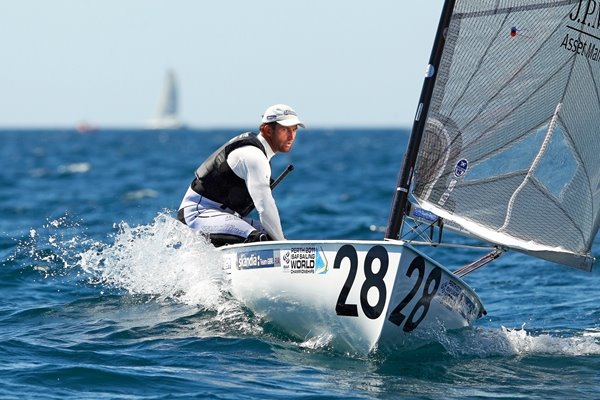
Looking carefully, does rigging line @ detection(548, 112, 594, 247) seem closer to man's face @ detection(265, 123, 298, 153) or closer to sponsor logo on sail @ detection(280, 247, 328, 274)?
sponsor logo on sail @ detection(280, 247, 328, 274)

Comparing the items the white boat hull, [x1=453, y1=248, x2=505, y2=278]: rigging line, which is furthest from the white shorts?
[x1=453, y1=248, x2=505, y2=278]: rigging line

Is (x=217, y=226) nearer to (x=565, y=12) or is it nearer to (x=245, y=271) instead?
(x=245, y=271)

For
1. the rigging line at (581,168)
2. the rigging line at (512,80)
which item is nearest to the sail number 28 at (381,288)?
the rigging line at (512,80)

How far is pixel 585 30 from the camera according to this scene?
6.52 m

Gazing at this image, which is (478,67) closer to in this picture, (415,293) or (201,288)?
(415,293)

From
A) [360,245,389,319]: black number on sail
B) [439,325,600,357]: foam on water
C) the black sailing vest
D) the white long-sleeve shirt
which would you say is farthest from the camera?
the black sailing vest

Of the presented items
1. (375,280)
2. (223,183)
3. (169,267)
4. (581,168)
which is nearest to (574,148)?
(581,168)

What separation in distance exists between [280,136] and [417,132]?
3.56 ft

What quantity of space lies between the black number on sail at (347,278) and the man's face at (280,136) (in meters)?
1.26

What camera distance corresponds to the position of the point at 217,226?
286 inches

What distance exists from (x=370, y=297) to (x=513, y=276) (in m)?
4.38

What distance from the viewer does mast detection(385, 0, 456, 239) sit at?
20.9ft

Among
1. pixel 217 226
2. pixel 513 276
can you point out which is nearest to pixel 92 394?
pixel 217 226

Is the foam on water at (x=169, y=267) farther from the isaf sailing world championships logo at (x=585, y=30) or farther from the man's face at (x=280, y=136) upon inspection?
the isaf sailing world championships logo at (x=585, y=30)
